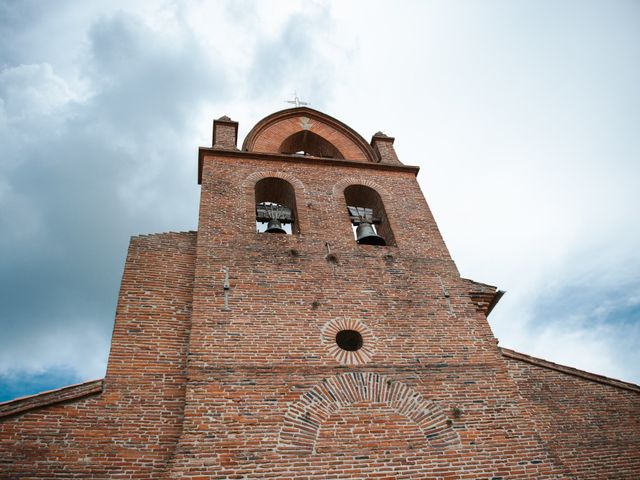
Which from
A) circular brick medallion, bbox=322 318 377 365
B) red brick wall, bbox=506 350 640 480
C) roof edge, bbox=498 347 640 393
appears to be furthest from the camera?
roof edge, bbox=498 347 640 393

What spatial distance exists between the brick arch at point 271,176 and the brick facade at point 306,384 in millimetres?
69

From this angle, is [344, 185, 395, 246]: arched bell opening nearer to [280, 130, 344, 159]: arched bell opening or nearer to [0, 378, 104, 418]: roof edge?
[280, 130, 344, 159]: arched bell opening

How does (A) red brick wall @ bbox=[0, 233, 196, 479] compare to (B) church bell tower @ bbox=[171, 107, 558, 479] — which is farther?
(B) church bell tower @ bbox=[171, 107, 558, 479]

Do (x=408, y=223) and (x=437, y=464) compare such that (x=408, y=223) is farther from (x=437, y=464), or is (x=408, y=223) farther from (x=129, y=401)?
(x=129, y=401)

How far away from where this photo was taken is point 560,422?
21.6 ft

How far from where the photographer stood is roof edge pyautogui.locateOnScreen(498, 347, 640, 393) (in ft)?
23.8

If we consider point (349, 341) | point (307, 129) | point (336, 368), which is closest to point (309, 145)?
point (307, 129)

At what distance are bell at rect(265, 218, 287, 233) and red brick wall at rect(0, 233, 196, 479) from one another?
7.81 ft

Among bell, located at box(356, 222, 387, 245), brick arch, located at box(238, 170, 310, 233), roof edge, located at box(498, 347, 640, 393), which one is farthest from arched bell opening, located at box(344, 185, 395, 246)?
roof edge, located at box(498, 347, 640, 393)

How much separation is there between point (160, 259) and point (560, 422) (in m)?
6.89

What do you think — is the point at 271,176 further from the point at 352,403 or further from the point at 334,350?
the point at 352,403

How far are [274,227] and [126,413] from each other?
4499mm

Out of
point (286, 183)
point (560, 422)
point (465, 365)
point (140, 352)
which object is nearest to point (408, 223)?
point (286, 183)

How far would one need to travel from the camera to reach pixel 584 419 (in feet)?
22.1
